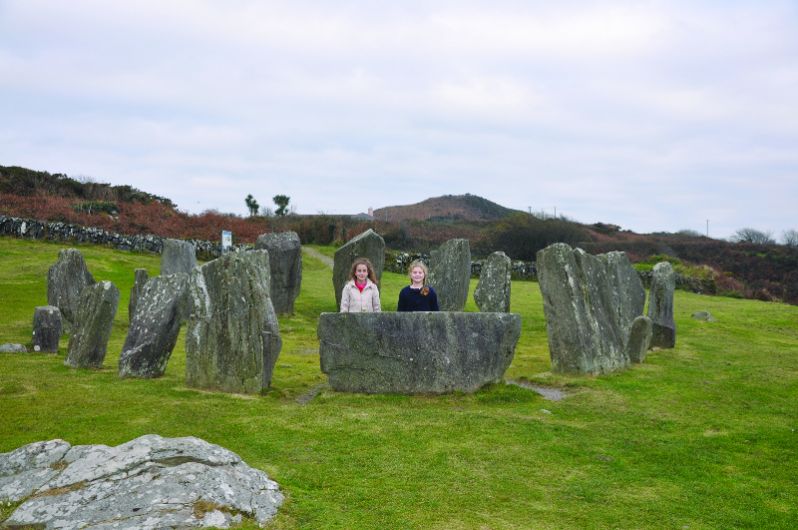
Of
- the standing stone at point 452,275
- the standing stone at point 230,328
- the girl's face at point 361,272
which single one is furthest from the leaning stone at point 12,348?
the standing stone at point 452,275

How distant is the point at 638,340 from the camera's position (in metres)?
13.9

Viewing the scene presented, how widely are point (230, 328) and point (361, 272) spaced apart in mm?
2165

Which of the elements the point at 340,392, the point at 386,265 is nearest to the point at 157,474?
the point at 340,392

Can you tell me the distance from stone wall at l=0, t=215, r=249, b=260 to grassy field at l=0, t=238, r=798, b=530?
71.9 ft

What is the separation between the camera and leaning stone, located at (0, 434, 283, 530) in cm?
502

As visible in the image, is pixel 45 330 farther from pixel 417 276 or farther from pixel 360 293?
pixel 417 276

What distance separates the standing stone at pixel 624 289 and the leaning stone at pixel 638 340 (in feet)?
1.56

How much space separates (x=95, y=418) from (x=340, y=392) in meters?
3.42

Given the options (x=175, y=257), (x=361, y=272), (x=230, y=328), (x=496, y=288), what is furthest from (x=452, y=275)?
(x=230, y=328)

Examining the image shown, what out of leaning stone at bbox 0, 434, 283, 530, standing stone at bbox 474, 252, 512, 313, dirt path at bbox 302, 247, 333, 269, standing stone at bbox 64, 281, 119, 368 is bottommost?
leaning stone at bbox 0, 434, 283, 530

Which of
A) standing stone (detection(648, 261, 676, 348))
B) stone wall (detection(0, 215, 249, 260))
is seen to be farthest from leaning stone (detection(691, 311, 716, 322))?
stone wall (detection(0, 215, 249, 260))

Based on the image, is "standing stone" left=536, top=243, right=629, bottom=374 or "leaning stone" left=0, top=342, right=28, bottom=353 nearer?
"standing stone" left=536, top=243, right=629, bottom=374

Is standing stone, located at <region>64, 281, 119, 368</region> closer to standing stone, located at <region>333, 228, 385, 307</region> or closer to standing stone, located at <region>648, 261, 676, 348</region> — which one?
standing stone, located at <region>333, 228, 385, 307</region>

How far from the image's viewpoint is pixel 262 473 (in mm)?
6180
